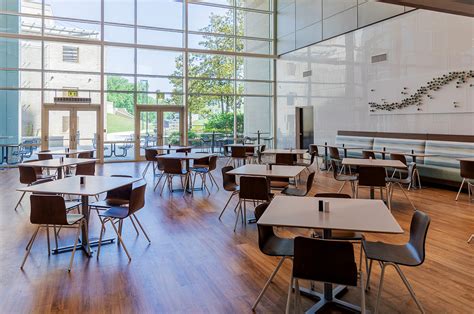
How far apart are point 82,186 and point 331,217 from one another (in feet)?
9.57

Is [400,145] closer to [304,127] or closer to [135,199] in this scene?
[304,127]

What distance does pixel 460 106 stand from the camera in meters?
8.12

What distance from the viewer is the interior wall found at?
823 cm

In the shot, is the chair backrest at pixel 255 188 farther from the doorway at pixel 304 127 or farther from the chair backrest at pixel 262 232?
the doorway at pixel 304 127

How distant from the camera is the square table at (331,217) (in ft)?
8.37

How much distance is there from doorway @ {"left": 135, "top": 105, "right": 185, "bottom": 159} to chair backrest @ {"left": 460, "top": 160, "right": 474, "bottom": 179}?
10199 millimetres

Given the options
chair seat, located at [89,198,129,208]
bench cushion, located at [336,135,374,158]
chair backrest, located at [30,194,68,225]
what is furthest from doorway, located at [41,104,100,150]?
chair backrest, located at [30,194,68,225]

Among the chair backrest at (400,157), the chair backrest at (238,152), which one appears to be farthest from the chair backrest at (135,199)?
the chair backrest at (238,152)

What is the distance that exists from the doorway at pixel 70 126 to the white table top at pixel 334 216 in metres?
11.5

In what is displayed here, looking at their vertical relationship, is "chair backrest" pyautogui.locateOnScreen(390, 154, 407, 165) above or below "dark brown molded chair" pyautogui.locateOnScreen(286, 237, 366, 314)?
above

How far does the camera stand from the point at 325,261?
229 centimetres

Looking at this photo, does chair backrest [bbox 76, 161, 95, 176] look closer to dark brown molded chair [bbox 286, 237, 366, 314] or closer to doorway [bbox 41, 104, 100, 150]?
dark brown molded chair [bbox 286, 237, 366, 314]

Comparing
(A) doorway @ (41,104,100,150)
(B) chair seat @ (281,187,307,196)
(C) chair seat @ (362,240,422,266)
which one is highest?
(A) doorway @ (41,104,100,150)

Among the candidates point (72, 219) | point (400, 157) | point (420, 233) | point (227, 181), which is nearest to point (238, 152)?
point (400, 157)
